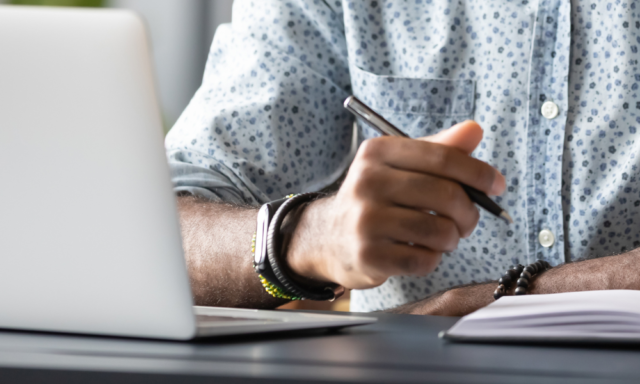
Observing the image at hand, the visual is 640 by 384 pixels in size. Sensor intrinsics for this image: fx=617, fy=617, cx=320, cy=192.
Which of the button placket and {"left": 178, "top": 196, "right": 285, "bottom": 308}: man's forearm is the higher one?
the button placket

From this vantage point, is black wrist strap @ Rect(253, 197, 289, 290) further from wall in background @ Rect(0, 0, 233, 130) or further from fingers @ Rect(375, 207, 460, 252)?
wall in background @ Rect(0, 0, 233, 130)

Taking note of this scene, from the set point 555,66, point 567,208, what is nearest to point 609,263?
point 567,208

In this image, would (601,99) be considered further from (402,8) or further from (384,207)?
(384,207)

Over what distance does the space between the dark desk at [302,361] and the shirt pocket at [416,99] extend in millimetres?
676

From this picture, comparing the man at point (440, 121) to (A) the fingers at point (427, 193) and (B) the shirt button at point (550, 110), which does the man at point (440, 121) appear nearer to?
(B) the shirt button at point (550, 110)

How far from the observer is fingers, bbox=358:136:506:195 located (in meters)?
0.47

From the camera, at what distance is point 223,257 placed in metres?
0.78

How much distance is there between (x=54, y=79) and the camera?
33 cm

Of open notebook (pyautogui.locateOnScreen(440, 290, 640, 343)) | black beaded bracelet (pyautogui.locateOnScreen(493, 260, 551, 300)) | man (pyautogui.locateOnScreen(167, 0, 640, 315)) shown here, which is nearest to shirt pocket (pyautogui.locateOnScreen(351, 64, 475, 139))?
man (pyautogui.locateOnScreen(167, 0, 640, 315))

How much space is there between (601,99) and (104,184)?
0.79m

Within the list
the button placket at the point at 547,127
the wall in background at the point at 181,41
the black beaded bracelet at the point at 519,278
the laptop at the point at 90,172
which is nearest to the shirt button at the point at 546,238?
the button placket at the point at 547,127

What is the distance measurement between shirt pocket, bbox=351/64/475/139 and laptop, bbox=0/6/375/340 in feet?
2.39

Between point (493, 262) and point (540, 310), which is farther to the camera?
point (493, 262)

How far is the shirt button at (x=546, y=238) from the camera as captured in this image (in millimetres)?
934
